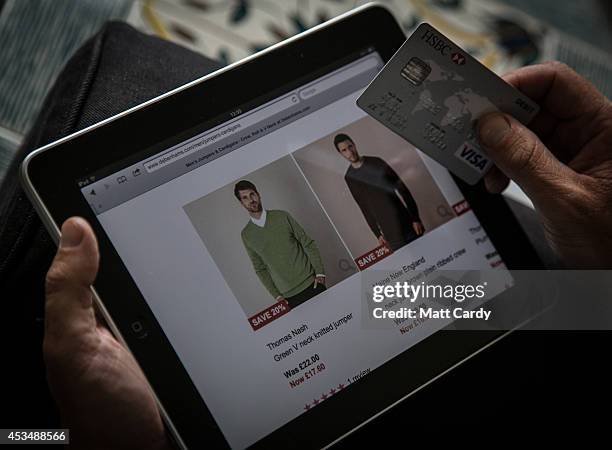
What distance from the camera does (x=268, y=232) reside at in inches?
26.7

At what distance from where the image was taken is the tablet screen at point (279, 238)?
0.65 m

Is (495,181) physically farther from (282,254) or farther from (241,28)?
(241,28)

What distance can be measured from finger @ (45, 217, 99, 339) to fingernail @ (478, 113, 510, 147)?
446 millimetres

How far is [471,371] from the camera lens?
32.5 inches

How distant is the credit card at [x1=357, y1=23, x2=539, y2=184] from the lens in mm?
699

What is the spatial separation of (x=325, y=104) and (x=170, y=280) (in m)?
0.26

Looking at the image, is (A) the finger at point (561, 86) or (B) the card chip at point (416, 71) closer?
(B) the card chip at point (416, 71)

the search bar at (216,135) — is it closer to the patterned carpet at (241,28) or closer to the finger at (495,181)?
the finger at (495,181)

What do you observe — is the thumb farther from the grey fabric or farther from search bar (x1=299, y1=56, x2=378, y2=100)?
the grey fabric

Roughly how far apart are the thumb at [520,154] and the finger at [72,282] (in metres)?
0.45

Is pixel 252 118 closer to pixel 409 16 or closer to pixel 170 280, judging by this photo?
pixel 170 280

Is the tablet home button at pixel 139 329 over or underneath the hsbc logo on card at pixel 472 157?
over

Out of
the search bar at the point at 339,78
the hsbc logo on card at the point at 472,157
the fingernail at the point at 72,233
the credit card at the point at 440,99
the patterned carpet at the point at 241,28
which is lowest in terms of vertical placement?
the hsbc logo on card at the point at 472,157

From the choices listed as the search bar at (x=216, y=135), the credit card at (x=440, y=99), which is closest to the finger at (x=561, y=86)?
the credit card at (x=440, y=99)
